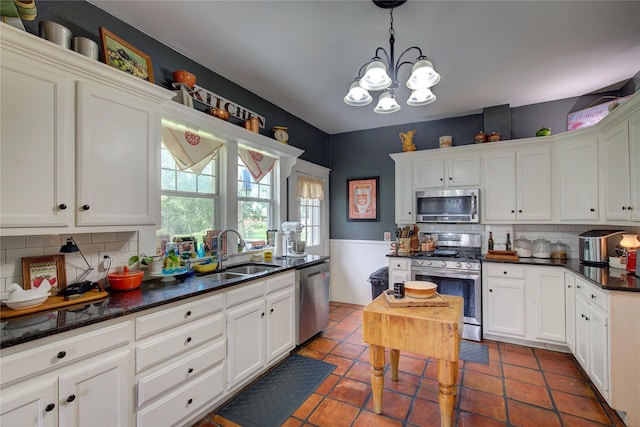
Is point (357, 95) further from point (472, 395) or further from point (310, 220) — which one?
point (310, 220)

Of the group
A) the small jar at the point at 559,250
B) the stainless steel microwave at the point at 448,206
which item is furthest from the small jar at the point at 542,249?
the stainless steel microwave at the point at 448,206

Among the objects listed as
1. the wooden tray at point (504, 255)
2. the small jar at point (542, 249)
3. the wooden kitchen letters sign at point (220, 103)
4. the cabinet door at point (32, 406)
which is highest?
the wooden kitchen letters sign at point (220, 103)

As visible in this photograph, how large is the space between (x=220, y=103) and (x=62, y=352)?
2336 millimetres

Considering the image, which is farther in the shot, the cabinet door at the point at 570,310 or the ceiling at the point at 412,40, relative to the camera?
the cabinet door at the point at 570,310

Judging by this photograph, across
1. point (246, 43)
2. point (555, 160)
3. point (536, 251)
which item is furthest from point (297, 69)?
point (536, 251)

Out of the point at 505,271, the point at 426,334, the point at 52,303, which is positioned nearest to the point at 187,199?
the point at 52,303

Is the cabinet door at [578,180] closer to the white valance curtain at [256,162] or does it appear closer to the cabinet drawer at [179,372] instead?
the white valance curtain at [256,162]

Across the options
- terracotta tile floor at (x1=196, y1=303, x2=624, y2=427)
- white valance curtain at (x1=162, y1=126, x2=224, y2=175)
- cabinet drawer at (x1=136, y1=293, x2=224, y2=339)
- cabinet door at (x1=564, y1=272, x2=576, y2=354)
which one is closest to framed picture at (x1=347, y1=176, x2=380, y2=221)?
terracotta tile floor at (x1=196, y1=303, x2=624, y2=427)

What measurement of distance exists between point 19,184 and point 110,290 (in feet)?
2.71

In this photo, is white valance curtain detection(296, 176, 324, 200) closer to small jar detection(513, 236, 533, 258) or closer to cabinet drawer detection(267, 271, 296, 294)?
cabinet drawer detection(267, 271, 296, 294)

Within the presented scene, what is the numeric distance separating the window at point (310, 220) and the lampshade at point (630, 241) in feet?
11.6

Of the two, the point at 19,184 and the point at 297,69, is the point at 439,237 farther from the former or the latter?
the point at 19,184

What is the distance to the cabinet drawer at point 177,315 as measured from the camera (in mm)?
1641

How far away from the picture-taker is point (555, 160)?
129 inches
